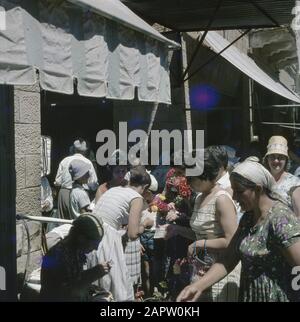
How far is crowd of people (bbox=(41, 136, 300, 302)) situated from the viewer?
10.3 ft

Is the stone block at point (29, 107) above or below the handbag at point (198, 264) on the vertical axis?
above

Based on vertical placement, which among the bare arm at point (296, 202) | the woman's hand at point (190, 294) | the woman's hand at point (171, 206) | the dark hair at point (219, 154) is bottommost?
the woman's hand at point (190, 294)

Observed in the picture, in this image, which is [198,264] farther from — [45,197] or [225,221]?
[45,197]

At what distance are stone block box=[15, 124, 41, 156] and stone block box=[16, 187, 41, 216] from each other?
41cm

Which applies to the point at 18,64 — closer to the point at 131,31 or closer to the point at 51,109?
the point at 131,31

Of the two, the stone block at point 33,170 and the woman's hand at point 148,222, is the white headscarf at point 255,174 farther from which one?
the stone block at point 33,170

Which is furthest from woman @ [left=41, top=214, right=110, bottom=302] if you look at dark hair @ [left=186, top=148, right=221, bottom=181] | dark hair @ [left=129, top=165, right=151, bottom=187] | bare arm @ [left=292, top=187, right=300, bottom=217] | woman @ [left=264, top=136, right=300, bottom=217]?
woman @ [left=264, top=136, right=300, bottom=217]

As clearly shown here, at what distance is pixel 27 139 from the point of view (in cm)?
572

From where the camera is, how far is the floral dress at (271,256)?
3.04 meters

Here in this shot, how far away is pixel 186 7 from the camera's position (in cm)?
758

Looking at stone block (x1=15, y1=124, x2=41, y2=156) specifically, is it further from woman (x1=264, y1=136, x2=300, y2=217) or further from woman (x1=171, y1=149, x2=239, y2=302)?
woman (x1=264, y1=136, x2=300, y2=217)

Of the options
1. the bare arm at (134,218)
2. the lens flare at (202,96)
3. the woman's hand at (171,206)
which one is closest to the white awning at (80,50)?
the bare arm at (134,218)

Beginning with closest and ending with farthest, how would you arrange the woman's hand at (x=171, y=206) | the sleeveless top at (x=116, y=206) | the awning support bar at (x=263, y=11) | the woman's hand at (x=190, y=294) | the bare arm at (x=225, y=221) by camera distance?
the woman's hand at (x=190, y=294)
the bare arm at (x=225, y=221)
the sleeveless top at (x=116, y=206)
the woman's hand at (x=171, y=206)
the awning support bar at (x=263, y=11)

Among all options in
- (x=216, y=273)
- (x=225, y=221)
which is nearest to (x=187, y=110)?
(x=225, y=221)
